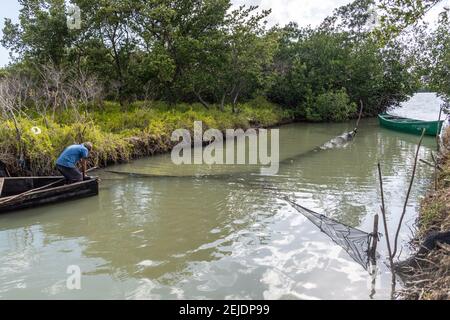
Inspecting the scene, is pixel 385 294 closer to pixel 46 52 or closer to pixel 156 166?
pixel 156 166

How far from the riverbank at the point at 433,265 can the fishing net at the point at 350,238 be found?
73 cm

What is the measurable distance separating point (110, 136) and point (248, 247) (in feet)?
29.4

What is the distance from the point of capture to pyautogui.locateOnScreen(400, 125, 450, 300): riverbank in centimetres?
461

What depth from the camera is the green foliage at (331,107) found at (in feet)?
93.7

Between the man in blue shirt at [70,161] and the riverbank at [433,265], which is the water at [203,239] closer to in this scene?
the riverbank at [433,265]

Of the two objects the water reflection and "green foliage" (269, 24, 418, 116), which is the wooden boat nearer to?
the water reflection

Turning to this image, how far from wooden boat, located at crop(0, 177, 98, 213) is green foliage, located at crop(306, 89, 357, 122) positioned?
21.9 m

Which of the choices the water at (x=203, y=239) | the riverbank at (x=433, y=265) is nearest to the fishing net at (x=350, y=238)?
the water at (x=203, y=239)

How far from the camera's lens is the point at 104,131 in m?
15.5

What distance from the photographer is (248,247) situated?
23.1 ft

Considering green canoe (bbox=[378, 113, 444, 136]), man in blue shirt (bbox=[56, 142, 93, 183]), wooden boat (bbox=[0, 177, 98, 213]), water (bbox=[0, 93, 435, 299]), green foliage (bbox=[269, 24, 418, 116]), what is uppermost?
green foliage (bbox=[269, 24, 418, 116])

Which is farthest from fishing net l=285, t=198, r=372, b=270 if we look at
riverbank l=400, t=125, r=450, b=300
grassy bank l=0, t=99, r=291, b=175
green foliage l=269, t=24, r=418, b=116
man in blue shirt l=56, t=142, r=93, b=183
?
green foliage l=269, t=24, r=418, b=116
